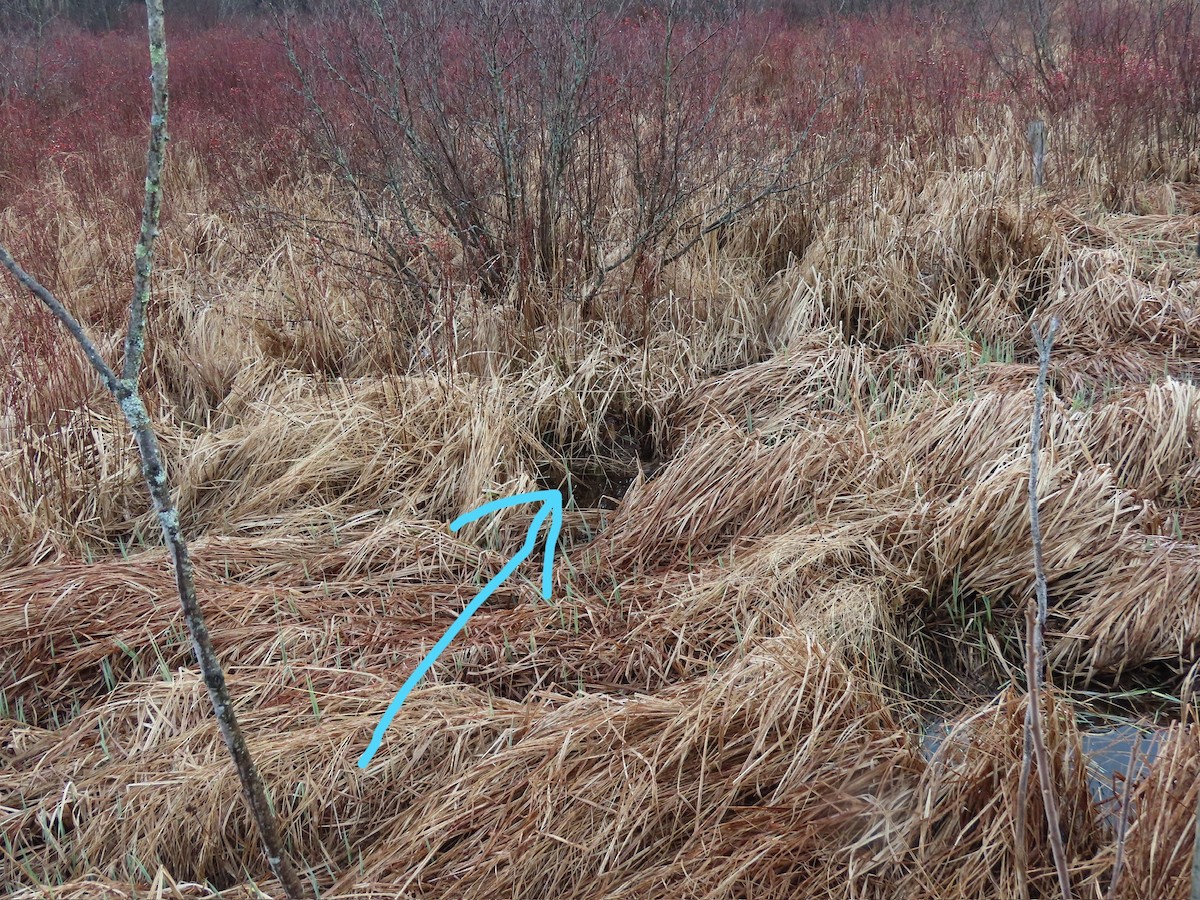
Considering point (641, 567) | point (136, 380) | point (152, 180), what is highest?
point (152, 180)

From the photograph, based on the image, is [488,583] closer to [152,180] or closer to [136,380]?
[136,380]

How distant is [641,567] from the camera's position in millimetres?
2854

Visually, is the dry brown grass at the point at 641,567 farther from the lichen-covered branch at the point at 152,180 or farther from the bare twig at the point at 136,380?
the lichen-covered branch at the point at 152,180

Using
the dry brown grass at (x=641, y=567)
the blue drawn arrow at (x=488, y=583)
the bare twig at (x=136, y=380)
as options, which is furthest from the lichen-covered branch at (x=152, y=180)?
the dry brown grass at (x=641, y=567)

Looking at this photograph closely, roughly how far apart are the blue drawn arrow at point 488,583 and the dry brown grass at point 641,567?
10 cm

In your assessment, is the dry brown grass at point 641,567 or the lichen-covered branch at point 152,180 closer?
the lichen-covered branch at point 152,180

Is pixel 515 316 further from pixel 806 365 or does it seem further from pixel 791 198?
pixel 791 198

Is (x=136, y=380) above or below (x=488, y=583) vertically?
above

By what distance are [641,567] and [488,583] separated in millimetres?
416

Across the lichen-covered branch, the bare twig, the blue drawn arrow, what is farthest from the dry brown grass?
the lichen-covered branch

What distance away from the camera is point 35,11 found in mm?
15367

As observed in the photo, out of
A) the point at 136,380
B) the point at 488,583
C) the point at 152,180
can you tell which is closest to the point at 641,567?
the point at 488,583

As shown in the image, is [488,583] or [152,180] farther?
[488,583]

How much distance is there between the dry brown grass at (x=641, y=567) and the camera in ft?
6.19
